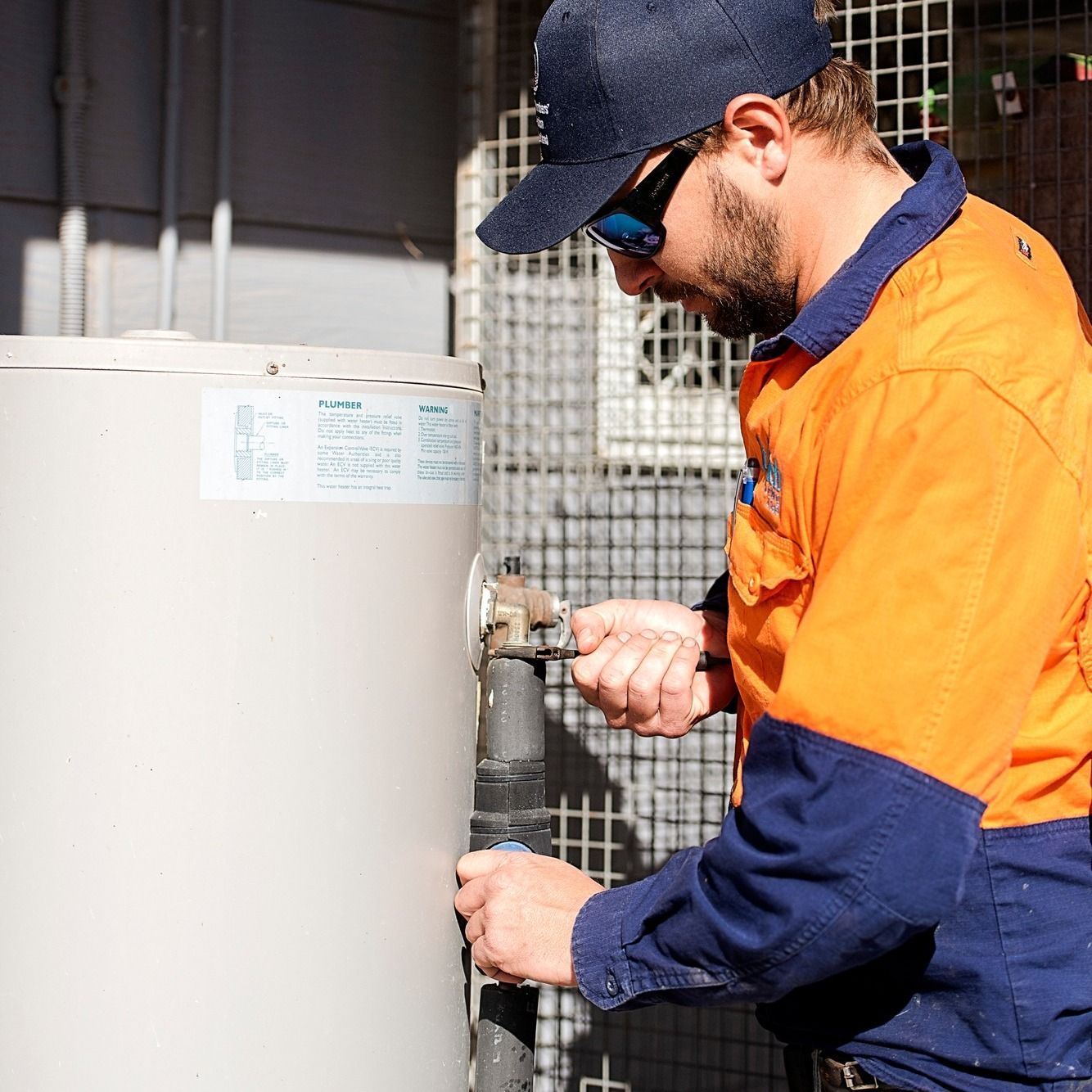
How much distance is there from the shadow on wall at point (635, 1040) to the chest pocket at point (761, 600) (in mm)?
1271

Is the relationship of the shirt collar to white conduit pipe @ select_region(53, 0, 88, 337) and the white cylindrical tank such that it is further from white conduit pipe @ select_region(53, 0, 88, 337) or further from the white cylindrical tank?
white conduit pipe @ select_region(53, 0, 88, 337)

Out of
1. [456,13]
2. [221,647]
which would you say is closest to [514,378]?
[456,13]

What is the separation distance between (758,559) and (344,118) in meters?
1.75

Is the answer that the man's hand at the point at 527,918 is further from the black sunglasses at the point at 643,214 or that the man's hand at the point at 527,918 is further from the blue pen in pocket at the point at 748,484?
the black sunglasses at the point at 643,214

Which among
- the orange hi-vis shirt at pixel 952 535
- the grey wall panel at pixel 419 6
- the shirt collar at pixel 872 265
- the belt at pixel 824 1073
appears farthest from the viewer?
the grey wall panel at pixel 419 6

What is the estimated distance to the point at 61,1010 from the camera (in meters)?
1.28

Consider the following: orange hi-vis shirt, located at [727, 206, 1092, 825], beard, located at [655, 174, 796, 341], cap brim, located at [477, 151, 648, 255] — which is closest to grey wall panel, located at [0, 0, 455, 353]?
cap brim, located at [477, 151, 648, 255]

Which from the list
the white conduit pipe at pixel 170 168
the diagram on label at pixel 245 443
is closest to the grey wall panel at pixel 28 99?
the white conduit pipe at pixel 170 168

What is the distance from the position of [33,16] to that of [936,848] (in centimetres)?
216

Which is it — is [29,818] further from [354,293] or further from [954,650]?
[354,293]

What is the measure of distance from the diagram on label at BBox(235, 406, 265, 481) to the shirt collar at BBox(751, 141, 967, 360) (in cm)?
52

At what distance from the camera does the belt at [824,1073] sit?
3.89ft

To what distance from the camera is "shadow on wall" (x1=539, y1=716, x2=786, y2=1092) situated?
2432 millimetres

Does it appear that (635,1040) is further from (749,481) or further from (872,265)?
(872,265)
